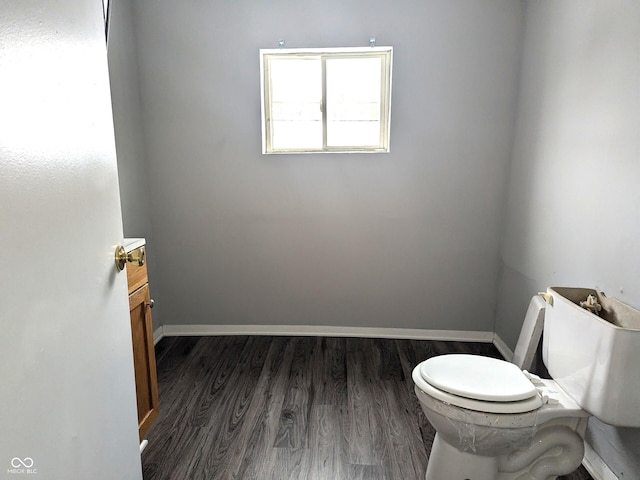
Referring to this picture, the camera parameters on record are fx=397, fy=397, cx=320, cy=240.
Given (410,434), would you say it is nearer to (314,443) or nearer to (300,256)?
(314,443)

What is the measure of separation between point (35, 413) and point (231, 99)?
224 centimetres

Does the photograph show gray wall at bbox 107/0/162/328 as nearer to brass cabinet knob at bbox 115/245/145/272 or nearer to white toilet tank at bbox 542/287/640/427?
brass cabinet knob at bbox 115/245/145/272

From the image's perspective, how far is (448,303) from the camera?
2.78m

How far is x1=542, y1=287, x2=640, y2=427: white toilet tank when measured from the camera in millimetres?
1231

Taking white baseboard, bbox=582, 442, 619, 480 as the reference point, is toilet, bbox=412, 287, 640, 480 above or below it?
above

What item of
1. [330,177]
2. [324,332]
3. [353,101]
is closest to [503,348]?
[324,332]

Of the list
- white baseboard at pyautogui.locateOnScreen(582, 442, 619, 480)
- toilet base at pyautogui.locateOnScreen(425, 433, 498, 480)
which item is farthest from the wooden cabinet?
white baseboard at pyautogui.locateOnScreen(582, 442, 619, 480)

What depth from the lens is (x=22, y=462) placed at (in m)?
0.70

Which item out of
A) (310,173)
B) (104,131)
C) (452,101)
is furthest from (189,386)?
(452,101)

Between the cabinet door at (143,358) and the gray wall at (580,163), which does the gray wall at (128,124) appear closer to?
the cabinet door at (143,358)

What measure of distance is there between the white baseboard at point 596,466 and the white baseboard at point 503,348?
80cm

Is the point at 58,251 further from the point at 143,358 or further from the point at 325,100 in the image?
the point at 325,100

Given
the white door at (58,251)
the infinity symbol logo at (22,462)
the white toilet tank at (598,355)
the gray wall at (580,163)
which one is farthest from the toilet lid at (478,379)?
the infinity symbol logo at (22,462)

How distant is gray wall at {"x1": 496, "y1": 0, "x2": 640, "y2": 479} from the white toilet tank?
0.31 ft
